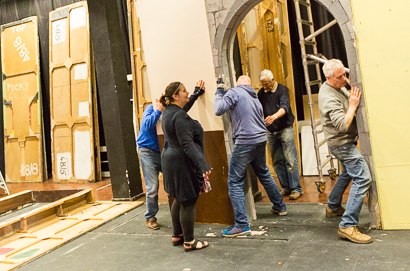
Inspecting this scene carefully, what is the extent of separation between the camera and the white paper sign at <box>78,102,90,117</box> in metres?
8.12

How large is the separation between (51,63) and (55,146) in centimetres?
184

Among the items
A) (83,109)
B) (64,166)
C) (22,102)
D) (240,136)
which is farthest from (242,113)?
(22,102)

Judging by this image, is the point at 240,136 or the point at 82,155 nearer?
the point at 240,136

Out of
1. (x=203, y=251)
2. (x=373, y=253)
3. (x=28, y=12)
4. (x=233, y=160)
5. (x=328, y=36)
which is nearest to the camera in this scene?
(x=373, y=253)

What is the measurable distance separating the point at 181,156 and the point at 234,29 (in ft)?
5.26

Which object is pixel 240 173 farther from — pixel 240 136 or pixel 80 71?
pixel 80 71

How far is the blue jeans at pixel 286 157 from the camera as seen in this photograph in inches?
203

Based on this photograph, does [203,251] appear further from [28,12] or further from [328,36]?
[28,12]

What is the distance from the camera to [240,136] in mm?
4043

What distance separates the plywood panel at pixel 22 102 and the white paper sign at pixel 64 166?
60 cm

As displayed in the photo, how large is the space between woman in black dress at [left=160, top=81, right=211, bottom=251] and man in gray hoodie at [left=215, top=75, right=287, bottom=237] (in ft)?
1.56

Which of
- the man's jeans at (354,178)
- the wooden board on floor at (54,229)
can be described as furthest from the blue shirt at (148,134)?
the man's jeans at (354,178)

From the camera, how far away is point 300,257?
3.23 metres

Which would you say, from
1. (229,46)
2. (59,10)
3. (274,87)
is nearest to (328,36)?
(274,87)
